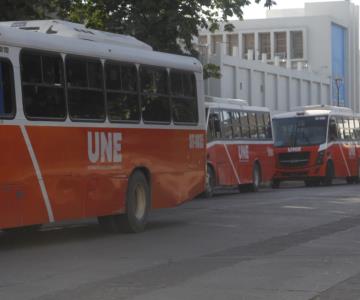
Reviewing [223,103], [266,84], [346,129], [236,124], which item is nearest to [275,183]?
[346,129]

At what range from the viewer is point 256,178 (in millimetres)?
29828

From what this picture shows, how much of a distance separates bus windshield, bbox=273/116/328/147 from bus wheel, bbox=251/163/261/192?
408 cm

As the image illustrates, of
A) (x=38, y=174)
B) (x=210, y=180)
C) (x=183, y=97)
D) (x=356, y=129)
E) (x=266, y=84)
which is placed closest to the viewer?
(x=38, y=174)

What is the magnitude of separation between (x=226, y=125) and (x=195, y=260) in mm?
16299

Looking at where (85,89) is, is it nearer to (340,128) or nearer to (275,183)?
(275,183)

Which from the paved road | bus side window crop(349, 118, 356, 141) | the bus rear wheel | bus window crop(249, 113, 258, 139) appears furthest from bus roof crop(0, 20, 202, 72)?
bus side window crop(349, 118, 356, 141)

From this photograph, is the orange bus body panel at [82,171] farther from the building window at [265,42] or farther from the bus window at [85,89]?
the building window at [265,42]

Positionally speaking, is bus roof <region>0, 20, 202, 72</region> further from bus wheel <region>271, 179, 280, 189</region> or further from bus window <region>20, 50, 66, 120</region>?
bus wheel <region>271, 179, 280, 189</region>

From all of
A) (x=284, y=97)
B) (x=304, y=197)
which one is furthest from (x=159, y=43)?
(x=284, y=97)

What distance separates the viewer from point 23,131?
1191cm

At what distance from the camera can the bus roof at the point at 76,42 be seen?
12087 mm

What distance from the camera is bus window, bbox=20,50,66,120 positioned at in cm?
1205

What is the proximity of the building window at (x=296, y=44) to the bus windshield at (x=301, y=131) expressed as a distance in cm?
4426

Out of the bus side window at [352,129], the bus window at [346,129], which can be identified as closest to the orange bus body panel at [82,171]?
the bus window at [346,129]
